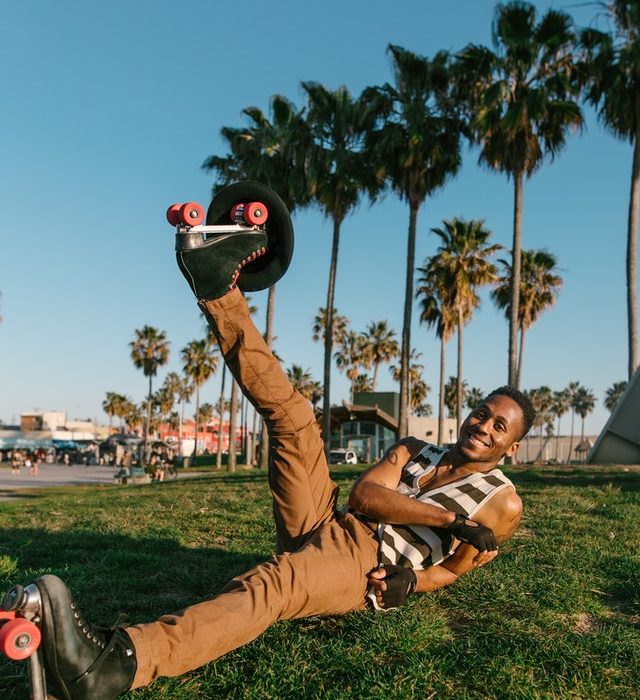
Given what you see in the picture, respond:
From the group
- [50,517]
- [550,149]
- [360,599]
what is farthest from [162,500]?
[550,149]

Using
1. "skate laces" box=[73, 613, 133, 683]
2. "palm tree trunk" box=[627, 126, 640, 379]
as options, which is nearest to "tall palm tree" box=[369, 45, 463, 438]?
"palm tree trunk" box=[627, 126, 640, 379]

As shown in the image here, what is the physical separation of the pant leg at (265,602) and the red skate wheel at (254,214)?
1.53 m

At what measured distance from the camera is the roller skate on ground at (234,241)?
301cm

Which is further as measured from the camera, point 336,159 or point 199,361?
point 199,361

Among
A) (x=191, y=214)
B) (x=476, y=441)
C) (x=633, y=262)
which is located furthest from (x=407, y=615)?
(x=633, y=262)

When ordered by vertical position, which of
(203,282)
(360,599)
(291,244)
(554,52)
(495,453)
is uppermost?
(554,52)

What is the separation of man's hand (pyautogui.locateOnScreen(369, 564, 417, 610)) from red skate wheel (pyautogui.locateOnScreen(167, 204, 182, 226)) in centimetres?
189

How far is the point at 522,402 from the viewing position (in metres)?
3.68

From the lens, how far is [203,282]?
3.03m

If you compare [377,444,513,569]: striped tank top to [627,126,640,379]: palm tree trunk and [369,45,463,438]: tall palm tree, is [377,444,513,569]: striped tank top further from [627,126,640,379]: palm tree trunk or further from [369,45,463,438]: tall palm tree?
[369,45,463,438]: tall palm tree

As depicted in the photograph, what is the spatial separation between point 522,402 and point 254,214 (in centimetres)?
175

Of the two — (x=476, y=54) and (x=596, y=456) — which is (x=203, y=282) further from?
(x=476, y=54)

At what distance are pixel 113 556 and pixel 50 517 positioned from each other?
130 inches

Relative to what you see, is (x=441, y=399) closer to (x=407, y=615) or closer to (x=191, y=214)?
(x=407, y=615)
